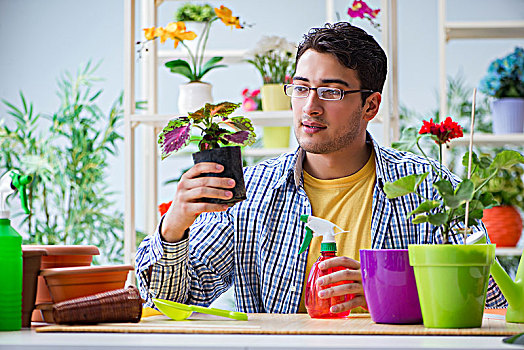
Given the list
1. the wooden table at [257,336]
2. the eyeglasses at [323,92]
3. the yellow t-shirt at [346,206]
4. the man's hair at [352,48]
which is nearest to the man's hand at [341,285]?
the wooden table at [257,336]

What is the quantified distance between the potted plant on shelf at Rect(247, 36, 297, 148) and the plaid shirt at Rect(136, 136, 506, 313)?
0.83 meters

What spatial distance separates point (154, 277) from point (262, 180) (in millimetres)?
449

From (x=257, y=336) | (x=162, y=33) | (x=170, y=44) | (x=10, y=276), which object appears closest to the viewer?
(x=257, y=336)

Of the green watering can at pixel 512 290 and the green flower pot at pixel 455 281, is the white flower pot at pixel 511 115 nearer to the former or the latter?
the green watering can at pixel 512 290

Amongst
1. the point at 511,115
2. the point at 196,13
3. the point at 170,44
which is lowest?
the point at 511,115

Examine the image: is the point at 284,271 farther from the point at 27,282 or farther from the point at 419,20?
the point at 419,20

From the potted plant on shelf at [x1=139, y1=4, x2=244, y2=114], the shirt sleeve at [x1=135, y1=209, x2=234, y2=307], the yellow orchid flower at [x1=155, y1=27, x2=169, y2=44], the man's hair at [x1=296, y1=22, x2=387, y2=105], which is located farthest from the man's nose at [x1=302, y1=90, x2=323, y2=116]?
the yellow orchid flower at [x1=155, y1=27, x2=169, y2=44]

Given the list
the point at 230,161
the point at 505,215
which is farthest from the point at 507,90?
the point at 230,161

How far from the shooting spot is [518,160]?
3.22ft

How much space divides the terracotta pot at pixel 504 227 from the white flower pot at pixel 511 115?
1.07ft

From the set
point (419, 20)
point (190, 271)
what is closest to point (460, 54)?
point (419, 20)

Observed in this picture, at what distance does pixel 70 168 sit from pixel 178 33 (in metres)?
1.49

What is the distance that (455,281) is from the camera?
3.10ft

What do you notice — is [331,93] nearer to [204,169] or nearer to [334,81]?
[334,81]
